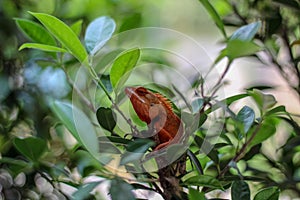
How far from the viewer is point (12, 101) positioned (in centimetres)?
87

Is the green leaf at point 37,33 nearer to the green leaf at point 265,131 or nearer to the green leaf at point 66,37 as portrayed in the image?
the green leaf at point 66,37

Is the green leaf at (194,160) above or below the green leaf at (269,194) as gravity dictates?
above

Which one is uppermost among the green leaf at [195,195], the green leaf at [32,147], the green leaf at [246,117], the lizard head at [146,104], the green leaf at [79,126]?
the lizard head at [146,104]

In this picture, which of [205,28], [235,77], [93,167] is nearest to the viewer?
[93,167]

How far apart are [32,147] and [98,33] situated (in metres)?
0.14

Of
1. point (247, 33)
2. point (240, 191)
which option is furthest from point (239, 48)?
point (240, 191)

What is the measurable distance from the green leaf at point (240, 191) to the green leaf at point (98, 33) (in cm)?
19

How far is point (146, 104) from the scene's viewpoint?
0.41 metres

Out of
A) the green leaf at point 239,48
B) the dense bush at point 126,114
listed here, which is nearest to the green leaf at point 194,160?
the dense bush at point 126,114

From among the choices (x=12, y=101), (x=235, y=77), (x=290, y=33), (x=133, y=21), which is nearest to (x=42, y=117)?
(x=12, y=101)

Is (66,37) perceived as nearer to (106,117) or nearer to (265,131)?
(106,117)

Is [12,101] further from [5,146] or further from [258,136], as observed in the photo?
[258,136]

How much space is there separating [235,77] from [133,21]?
0.68 meters

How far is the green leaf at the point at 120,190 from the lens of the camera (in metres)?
0.40
